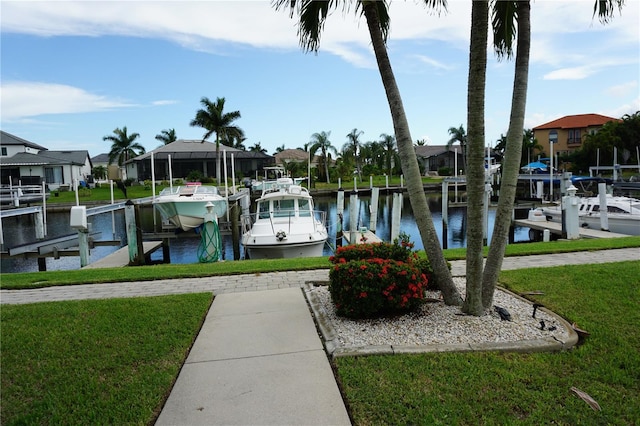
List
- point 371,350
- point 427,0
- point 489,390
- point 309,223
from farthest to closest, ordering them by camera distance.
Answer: point 309,223 < point 427,0 < point 371,350 < point 489,390

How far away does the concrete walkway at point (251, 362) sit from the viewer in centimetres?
385

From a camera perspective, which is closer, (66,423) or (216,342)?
(66,423)

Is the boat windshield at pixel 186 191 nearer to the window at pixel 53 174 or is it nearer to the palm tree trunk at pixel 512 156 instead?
the palm tree trunk at pixel 512 156

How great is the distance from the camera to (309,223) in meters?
16.4

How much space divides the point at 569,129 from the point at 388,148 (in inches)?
1102

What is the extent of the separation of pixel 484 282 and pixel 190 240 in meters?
21.6

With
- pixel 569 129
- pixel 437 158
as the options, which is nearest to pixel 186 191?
pixel 437 158

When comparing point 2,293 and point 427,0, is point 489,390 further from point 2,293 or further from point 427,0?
point 2,293

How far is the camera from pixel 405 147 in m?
6.23

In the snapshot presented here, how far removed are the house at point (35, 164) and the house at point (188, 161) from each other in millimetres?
6594

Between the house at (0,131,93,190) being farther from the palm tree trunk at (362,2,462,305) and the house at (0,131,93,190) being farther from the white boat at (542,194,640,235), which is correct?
the palm tree trunk at (362,2,462,305)

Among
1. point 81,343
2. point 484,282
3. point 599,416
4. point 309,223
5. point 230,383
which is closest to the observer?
point 599,416

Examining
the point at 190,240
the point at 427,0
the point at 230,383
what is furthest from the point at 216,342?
the point at 190,240

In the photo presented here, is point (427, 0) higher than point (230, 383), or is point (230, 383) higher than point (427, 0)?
point (427, 0)
